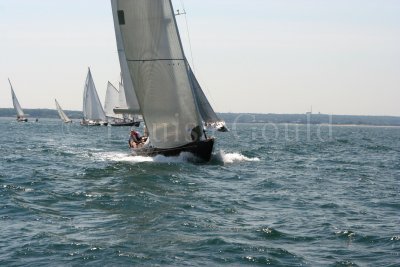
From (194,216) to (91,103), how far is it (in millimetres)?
83439

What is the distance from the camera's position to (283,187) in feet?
70.1

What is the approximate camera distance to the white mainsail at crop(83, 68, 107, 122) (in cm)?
9525

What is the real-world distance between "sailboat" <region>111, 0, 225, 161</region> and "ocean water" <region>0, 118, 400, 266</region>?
6.22 feet

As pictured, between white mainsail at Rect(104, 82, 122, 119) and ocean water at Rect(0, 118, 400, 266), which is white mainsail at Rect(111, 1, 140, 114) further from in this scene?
white mainsail at Rect(104, 82, 122, 119)

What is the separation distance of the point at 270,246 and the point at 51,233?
4.75 m

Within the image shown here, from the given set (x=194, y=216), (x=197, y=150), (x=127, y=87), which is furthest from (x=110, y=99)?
(x=194, y=216)

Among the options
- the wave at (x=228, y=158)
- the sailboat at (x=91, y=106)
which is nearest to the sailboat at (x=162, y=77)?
the wave at (x=228, y=158)

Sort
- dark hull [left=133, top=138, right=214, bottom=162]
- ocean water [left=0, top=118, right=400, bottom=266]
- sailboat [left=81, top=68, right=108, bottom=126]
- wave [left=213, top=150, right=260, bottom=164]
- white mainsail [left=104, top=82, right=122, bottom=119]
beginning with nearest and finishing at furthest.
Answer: ocean water [left=0, top=118, right=400, bottom=266]
dark hull [left=133, top=138, right=214, bottom=162]
wave [left=213, top=150, right=260, bottom=164]
white mainsail [left=104, top=82, right=122, bottom=119]
sailboat [left=81, top=68, right=108, bottom=126]

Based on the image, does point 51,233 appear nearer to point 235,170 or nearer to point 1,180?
point 1,180

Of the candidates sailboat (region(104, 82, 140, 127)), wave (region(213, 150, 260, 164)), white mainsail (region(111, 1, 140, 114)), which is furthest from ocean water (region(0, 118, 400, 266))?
sailboat (region(104, 82, 140, 127))

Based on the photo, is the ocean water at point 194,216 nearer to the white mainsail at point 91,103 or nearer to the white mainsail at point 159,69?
the white mainsail at point 159,69

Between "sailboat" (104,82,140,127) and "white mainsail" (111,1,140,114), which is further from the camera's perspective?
"sailboat" (104,82,140,127)

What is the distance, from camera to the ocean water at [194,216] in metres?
11.8

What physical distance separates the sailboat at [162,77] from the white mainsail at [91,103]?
6775 centimetres
